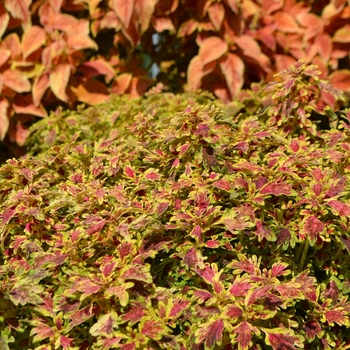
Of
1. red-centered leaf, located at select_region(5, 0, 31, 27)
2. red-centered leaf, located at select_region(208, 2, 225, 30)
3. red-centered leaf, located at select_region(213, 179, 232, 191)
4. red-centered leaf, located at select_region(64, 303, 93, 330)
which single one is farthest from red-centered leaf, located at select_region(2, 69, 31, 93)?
red-centered leaf, located at select_region(64, 303, 93, 330)

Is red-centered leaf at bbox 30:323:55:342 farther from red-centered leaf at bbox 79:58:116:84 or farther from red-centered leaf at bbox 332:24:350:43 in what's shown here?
red-centered leaf at bbox 332:24:350:43

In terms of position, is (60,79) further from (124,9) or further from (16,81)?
(124,9)

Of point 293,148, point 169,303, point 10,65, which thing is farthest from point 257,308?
point 10,65

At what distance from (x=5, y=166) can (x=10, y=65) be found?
163cm

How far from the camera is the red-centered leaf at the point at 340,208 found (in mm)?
1580

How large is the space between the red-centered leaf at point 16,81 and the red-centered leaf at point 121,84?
19.8 inches

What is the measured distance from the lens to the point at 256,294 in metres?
1.44

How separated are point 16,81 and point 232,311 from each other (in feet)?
7.51

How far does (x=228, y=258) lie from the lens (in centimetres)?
171

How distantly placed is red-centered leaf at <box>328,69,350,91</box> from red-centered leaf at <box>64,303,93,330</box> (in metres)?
2.60

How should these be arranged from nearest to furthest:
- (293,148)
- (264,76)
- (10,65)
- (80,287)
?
(80,287)
(293,148)
(10,65)
(264,76)

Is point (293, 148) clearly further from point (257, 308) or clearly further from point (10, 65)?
point (10, 65)

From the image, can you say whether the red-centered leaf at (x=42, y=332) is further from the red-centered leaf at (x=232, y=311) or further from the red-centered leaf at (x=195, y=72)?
the red-centered leaf at (x=195, y=72)

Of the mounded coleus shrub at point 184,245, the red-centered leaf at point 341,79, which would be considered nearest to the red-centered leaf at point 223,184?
the mounded coleus shrub at point 184,245
